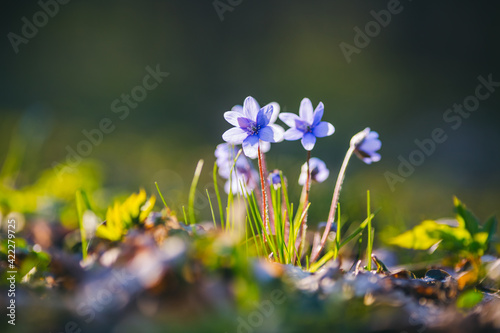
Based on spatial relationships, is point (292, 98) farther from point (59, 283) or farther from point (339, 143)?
point (59, 283)

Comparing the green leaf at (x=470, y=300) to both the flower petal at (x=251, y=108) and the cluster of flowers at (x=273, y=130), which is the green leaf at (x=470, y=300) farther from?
the flower petal at (x=251, y=108)

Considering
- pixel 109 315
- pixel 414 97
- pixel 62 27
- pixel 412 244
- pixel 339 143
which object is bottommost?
pixel 412 244

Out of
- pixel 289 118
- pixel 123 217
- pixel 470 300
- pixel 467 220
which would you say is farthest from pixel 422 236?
Result: pixel 123 217

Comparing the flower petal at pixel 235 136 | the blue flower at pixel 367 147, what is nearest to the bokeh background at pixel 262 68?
the blue flower at pixel 367 147

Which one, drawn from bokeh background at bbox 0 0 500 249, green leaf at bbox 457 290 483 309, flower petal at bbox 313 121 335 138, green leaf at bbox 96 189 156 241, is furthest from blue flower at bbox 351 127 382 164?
bokeh background at bbox 0 0 500 249

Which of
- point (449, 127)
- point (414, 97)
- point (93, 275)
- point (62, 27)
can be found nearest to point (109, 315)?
point (93, 275)
